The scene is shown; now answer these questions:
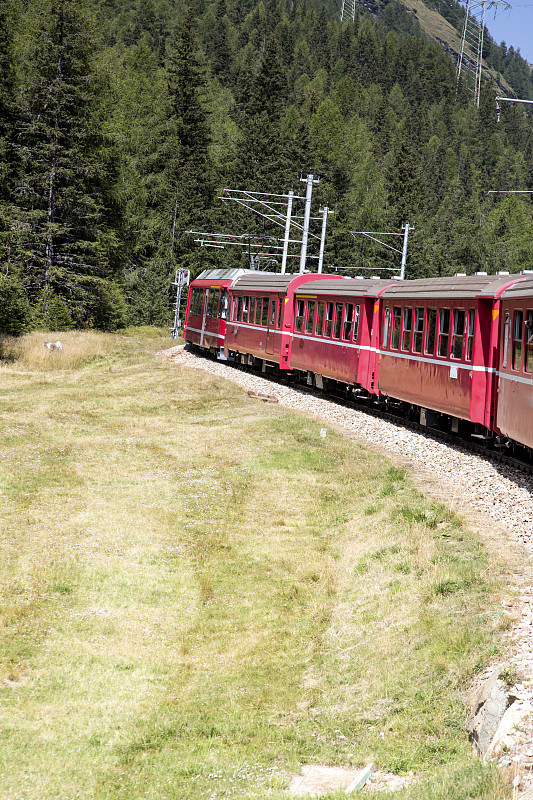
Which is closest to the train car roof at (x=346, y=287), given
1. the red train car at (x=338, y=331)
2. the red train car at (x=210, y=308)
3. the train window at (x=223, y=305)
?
the red train car at (x=338, y=331)

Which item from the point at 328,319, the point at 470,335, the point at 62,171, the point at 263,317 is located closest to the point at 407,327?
the point at 470,335

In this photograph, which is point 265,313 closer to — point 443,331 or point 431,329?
point 431,329

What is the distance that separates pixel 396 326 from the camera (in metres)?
19.7

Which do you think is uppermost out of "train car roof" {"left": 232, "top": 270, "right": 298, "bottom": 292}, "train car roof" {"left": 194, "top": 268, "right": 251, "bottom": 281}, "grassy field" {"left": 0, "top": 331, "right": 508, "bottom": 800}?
"train car roof" {"left": 194, "top": 268, "right": 251, "bottom": 281}

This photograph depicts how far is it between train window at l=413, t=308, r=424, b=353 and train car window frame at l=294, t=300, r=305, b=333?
25.7ft

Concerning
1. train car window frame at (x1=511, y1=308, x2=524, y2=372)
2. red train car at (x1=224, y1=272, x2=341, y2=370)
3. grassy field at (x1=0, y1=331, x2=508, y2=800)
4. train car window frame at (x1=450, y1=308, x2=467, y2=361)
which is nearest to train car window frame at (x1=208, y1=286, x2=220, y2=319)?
red train car at (x1=224, y1=272, x2=341, y2=370)

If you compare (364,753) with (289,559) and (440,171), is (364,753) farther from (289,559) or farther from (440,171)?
(440,171)

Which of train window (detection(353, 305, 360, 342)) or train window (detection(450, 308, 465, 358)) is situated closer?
train window (detection(450, 308, 465, 358))

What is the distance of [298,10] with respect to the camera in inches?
6117

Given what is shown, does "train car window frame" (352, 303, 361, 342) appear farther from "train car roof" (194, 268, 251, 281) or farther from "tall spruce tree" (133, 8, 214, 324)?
"tall spruce tree" (133, 8, 214, 324)

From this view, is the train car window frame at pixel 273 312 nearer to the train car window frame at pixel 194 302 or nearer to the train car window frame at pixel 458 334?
the train car window frame at pixel 194 302

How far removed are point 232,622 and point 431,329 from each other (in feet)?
29.8

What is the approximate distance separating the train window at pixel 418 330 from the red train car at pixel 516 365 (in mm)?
3452

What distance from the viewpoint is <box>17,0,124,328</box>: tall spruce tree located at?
43219mm
